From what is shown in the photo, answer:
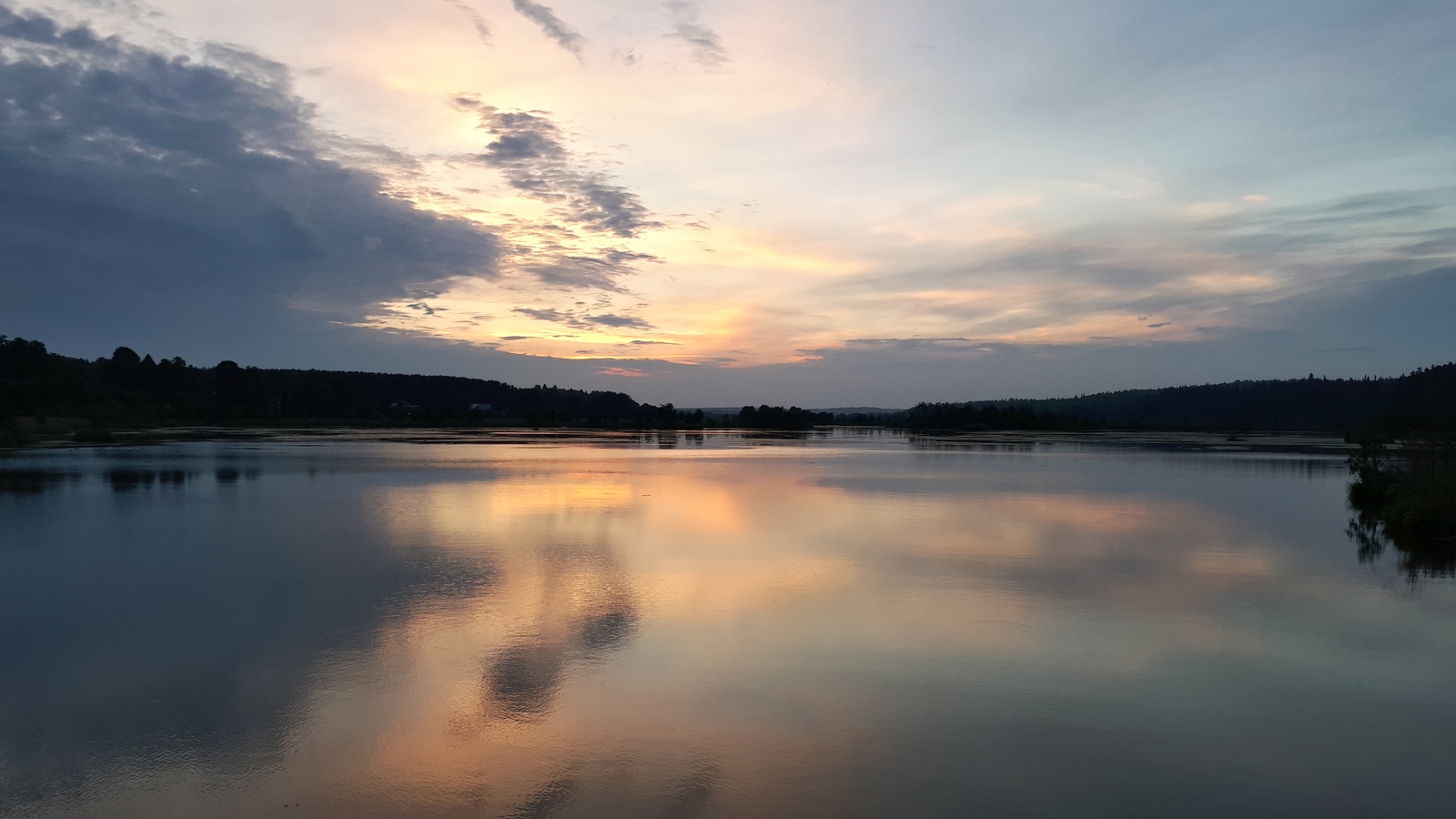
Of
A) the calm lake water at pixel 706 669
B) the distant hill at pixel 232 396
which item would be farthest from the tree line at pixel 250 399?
the calm lake water at pixel 706 669

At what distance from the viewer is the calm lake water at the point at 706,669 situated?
426 cm

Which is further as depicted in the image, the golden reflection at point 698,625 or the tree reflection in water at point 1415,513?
the tree reflection in water at point 1415,513

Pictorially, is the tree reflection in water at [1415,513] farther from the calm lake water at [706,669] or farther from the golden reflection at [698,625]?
the golden reflection at [698,625]

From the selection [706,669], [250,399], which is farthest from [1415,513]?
[250,399]

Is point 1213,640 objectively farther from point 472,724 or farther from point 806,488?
point 806,488

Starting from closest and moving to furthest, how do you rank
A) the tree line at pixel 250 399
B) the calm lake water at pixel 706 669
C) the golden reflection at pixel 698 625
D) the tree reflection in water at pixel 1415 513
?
the calm lake water at pixel 706 669
the golden reflection at pixel 698 625
the tree reflection in water at pixel 1415 513
the tree line at pixel 250 399

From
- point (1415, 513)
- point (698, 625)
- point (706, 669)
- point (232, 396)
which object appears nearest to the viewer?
point (706, 669)

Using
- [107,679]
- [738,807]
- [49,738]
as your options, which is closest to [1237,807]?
[738,807]

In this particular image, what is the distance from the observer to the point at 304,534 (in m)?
11.7

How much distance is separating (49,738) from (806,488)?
15.4m

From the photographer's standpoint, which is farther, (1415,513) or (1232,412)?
(1232,412)

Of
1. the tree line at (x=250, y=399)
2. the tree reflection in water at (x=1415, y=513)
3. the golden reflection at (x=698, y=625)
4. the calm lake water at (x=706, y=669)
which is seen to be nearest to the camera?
the calm lake water at (x=706, y=669)

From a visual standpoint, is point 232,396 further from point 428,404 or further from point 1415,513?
point 1415,513

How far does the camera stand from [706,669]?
6.07 meters
